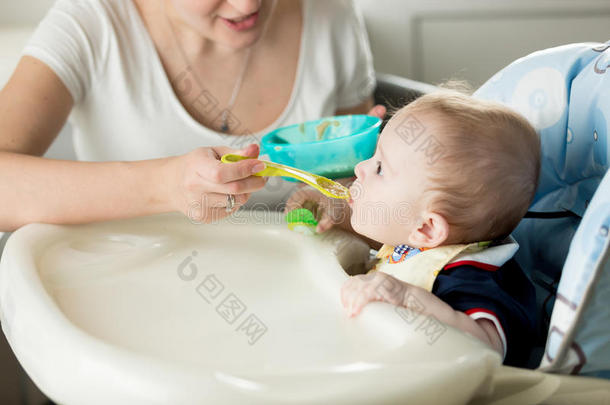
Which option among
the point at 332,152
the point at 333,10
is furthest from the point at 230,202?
the point at 333,10

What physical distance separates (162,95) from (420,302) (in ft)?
2.39

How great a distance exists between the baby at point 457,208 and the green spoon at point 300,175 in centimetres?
4

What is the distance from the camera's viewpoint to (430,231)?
0.79 meters

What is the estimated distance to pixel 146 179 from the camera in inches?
34.8

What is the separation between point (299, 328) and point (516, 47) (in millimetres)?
1528

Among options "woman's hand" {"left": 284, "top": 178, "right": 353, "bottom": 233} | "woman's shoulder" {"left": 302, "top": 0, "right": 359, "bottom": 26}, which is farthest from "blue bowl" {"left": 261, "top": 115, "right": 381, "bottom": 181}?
"woman's shoulder" {"left": 302, "top": 0, "right": 359, "bottom": 26}

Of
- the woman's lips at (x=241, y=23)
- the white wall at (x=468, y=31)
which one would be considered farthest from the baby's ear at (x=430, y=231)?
the white wall at (x=468, y=31)

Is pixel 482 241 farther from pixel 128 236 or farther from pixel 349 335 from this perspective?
pixel 128 236

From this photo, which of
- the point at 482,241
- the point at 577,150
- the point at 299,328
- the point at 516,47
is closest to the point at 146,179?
the point at 299,328

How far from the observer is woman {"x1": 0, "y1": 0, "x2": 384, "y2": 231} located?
35.2 inches

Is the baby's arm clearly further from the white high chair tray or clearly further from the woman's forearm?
the woman's forearm

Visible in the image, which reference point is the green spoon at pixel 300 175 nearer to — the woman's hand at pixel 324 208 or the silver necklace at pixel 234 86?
the woman's hand at pixel 324 208

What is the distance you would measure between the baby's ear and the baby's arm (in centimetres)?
11

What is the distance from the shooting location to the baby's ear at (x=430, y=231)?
2.51ft
